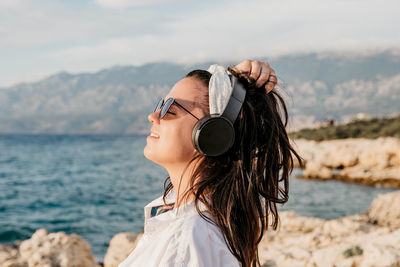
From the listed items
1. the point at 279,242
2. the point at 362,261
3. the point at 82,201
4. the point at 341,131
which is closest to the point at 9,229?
the point at 82,201

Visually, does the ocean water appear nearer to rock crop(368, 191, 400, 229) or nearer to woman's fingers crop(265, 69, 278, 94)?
rock crop(368, 191, 400, 229)

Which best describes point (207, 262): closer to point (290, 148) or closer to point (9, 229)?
point (290, 148)

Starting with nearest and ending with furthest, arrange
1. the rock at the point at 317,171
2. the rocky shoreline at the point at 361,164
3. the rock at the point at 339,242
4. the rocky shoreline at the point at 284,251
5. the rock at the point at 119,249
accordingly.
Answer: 1. the rocky shoreline at the point at 284,251
2. the rock at the point at 339,242
3. the rock at the point at 119,249
4. the rocky shoreline at the point at 361,164
5. the rock at the point at 317,171

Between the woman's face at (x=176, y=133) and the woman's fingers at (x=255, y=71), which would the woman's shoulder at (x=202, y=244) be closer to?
the woman's face at (x=176, y=133)

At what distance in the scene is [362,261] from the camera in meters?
5.20

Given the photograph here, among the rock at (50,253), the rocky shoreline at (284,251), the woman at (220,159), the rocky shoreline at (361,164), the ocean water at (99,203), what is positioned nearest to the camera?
the woman at (220,159)

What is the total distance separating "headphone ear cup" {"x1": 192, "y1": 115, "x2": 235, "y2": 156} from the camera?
1.61m

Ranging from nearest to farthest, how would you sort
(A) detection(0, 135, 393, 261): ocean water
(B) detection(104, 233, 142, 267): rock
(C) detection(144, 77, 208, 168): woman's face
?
(C) detection(144, 77, 208, 168): woman's face
(B) detection(104, 233, 142, 267): rock
(A) detection(0, 135, 393, 261): ocean water

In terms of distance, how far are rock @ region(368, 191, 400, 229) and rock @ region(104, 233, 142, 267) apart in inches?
218

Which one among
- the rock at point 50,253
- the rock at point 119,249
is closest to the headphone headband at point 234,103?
the rock at point 50,253

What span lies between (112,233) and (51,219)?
3634 millimetres

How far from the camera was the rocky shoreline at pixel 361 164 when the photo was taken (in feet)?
69.0

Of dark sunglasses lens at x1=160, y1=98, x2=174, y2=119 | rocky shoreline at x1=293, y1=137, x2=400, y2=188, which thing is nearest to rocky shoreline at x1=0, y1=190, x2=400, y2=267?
dark sunglasses lens at x1=160, y1=98, x2=174, y2=119

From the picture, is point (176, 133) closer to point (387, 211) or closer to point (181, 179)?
point (181, 179)
